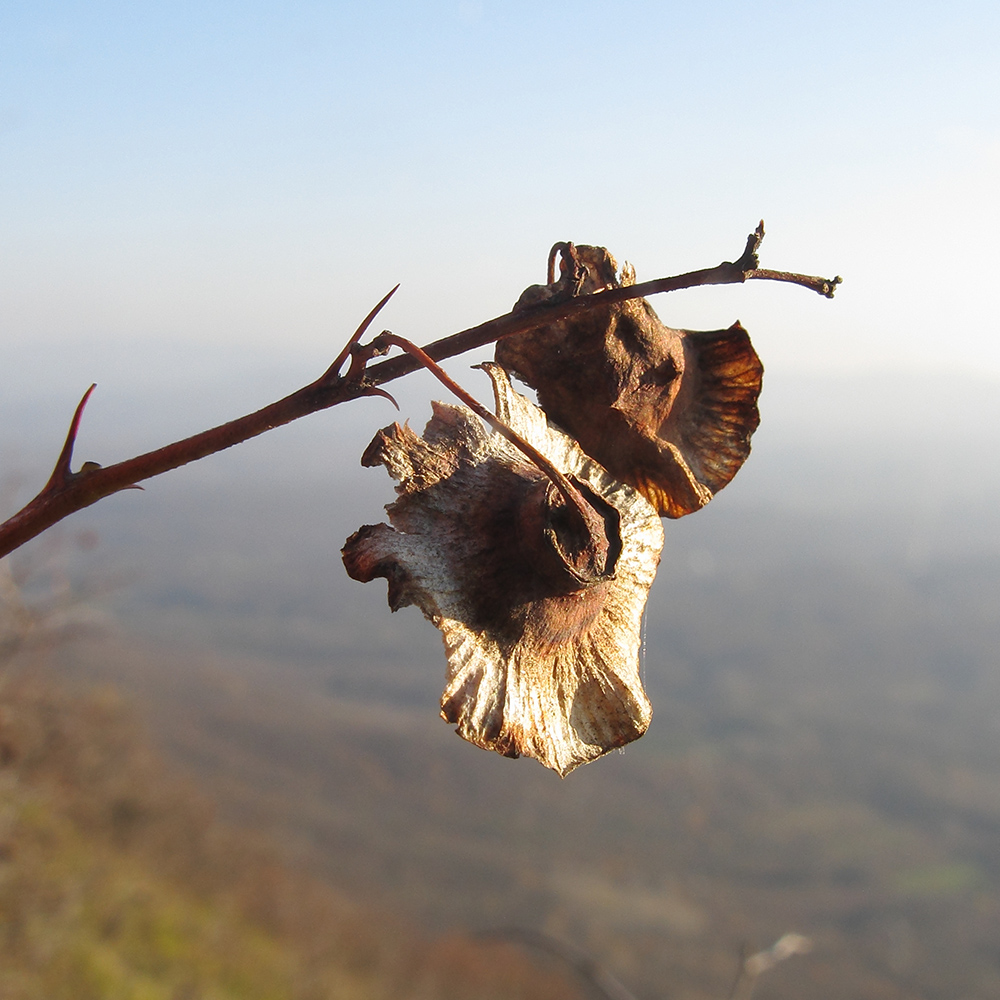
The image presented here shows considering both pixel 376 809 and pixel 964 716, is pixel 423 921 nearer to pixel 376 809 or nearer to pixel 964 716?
pixel 376 809

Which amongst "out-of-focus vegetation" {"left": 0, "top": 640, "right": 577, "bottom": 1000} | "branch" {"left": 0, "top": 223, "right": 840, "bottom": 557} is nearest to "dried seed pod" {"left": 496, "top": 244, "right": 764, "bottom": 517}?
"branch" {"left": 0, "top": 223, "right": 840, "bottom": 557}

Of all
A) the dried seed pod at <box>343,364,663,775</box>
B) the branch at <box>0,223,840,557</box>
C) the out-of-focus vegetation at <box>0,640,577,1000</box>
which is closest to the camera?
the branch at <box>0,223,840,557</box>

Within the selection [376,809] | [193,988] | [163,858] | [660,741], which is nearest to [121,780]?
[163,858]

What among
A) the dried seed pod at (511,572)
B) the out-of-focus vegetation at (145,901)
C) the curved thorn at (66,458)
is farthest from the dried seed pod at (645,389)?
the out-of-focus vegetation at (145,901)

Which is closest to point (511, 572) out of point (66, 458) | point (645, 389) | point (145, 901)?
point (645, 389)

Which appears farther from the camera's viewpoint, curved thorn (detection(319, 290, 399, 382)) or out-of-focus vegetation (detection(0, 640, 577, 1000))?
out-of-focus vegetation (detection(0, 640, 577, 1000))

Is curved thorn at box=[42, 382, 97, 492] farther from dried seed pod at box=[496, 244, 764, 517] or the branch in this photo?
dried seed pod at box=[496, 244, 764, 517]

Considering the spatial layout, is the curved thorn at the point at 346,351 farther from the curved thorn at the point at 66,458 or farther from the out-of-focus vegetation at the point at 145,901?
the out-of-focus vegetation at the point at 145,901
